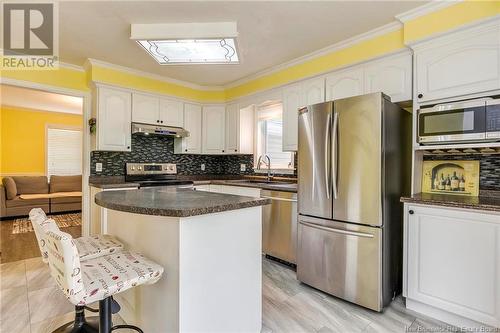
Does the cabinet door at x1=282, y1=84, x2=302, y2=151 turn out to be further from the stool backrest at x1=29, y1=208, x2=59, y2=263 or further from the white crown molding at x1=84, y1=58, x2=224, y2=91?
the stool backrest at x1=29, y1=208, x2=59, y2=263

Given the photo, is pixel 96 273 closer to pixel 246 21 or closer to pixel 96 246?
pixel 96 246

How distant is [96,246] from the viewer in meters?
1.69

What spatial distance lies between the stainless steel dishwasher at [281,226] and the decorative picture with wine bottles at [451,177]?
1.26m

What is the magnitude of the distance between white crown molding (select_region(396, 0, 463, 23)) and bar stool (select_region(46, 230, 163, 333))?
2734mm

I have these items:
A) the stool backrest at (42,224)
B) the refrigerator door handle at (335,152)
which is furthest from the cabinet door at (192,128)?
the stool backrest at (42,224)

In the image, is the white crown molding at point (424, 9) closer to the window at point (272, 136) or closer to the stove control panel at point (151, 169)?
the window at point (272, 136)

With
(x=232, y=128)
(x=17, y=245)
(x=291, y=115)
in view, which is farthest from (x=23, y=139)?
(x=291, y=115)

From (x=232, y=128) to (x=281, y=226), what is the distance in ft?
6.45

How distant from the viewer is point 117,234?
1964 mm

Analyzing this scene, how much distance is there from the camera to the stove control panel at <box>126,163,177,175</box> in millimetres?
3924

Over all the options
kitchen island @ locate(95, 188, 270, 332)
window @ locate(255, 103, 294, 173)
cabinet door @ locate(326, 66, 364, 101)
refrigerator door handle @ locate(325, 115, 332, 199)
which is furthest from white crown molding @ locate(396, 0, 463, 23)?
kitchen island @ locate(95, 188, 270, 332)

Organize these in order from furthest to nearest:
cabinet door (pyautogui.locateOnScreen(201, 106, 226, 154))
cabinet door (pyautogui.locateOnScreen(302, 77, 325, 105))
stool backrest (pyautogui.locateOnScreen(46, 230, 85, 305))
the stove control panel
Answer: cabinet door (pyautogui.locateOnScreen(201, 106, 226, 154)), the stove control panel, cabinet door (pyautogui.locateOnScreen(302, 77, 325, 105)), stool backrest (pyautogui.locateOnScreen(46, 230, 85, 305))

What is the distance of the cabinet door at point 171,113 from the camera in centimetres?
405

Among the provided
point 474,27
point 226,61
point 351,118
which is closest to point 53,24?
point 226,61
